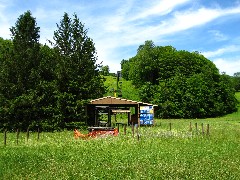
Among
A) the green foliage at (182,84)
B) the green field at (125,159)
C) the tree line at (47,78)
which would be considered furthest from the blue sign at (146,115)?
the green foliage at (182,84)

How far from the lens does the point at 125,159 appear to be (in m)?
16.3

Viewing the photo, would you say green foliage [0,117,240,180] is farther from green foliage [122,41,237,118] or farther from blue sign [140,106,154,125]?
green foliage [122,41,237,118]

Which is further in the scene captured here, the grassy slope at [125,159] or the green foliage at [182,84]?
the green foliage at [182,84]

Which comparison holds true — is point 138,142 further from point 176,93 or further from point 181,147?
point 176,93

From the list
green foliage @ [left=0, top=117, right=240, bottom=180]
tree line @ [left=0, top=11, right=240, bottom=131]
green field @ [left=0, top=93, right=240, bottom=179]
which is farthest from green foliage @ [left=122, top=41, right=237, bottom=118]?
green field @ [left=0, top=93, right=240, bottom=179]

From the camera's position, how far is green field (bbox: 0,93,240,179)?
13.3 meters

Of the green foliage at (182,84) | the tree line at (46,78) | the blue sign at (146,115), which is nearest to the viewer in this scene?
the tree line at (46,78)

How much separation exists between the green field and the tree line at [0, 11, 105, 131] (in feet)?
45.5

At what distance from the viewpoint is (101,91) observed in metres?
39.3

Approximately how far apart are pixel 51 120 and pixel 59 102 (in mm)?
2109

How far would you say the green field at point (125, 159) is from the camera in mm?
13258

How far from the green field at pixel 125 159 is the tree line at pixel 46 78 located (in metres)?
13.9

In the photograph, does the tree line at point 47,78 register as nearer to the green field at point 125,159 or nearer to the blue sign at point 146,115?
the blue sign at point 146,115

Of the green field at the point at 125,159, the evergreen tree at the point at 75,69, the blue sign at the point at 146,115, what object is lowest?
the green field at the point at 125,159
